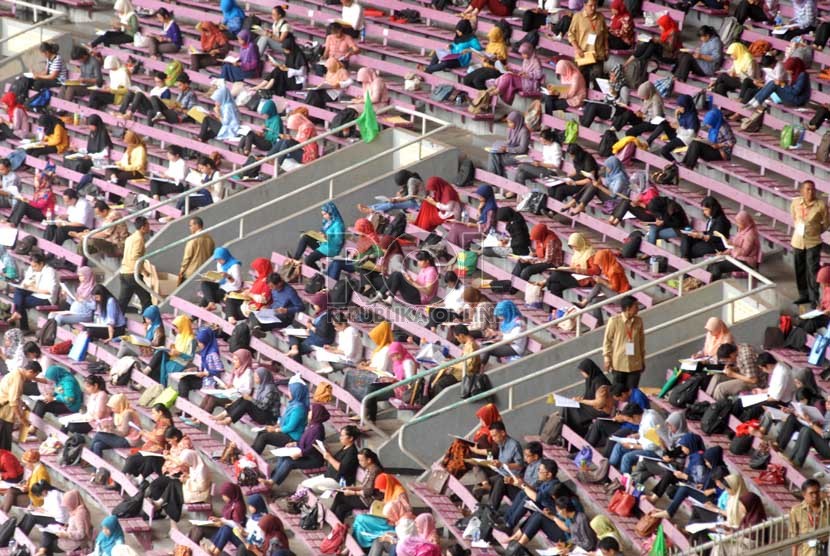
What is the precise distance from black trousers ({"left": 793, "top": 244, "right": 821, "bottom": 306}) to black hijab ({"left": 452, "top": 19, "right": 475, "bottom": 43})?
667 centimetres

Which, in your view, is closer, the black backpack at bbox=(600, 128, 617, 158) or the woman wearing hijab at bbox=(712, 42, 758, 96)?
the black backpack at bbox=(600, 128, 617, 158)

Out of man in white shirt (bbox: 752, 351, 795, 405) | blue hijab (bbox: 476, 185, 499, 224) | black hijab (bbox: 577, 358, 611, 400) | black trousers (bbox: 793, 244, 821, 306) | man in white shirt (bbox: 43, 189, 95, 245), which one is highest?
black trousers (bbox: 793, 244, 821, 306)

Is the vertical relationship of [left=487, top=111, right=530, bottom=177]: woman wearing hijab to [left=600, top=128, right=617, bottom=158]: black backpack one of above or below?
below

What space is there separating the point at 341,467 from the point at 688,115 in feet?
20.2

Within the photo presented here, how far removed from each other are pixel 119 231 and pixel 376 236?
3614 mm

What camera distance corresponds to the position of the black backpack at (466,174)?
78.0 ft

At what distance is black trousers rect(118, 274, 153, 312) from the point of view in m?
23.7

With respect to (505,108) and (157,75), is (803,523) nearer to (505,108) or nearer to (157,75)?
(505,108)

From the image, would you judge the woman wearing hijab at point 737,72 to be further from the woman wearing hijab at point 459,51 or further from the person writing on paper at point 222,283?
the person writing on paper at point 222,283

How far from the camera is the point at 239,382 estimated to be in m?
21.0

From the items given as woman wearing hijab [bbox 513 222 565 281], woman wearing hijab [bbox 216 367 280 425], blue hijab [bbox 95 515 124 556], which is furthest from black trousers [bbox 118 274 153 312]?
blue hijab [bbox 95 515 124 556]

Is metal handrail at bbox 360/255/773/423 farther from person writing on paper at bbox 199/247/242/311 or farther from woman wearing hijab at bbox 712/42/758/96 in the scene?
woman wearing hijab at bbox 712/42/758/96

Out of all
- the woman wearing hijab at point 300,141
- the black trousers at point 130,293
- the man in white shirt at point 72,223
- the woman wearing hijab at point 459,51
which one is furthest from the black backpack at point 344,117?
the black trousers at point 130,293

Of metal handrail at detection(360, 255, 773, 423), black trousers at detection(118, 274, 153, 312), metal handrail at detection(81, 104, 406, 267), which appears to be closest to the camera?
metal handrail at detection(360, 255, 773, 423)
